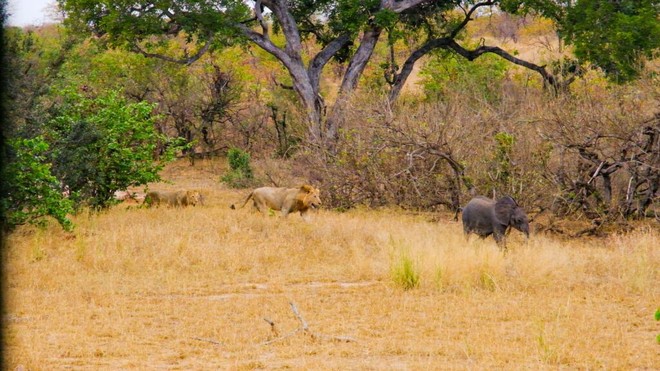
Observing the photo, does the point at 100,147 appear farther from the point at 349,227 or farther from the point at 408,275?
the point at 408,275

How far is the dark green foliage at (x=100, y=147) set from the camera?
16.0 m

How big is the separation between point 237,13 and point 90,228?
11.6m

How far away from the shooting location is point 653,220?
1512cm

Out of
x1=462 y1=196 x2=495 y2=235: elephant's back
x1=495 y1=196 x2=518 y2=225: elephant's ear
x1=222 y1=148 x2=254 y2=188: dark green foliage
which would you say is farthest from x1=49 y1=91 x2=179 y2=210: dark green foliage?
x1=495 y1=196 x2=518 y2=225: elephant's ear

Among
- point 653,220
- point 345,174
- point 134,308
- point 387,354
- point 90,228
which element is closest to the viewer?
point 387,354

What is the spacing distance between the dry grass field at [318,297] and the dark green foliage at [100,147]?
1.28m

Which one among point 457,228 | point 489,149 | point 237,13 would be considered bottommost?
point 457,228

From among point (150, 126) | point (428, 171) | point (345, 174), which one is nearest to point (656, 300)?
point (428, 171)

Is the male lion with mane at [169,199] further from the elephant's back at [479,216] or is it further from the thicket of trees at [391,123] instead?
the elephant's back at [479,216]

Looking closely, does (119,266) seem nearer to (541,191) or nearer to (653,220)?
(541,191)

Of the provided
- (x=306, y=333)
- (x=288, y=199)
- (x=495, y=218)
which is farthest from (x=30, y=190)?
(x=495, y=218)

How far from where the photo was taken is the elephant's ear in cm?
1305

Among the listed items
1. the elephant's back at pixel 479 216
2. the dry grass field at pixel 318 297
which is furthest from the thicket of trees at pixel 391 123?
the elephant's back at pixel 479 216

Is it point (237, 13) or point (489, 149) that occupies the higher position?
point (237, 13)
